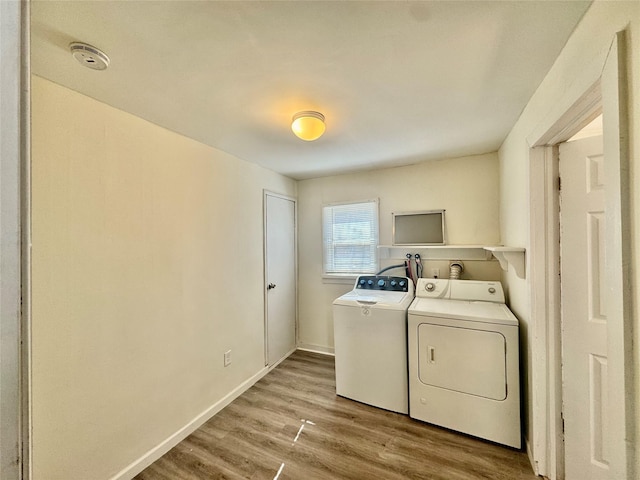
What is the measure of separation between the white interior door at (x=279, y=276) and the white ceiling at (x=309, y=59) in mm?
1281

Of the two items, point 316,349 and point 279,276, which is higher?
point 279,276

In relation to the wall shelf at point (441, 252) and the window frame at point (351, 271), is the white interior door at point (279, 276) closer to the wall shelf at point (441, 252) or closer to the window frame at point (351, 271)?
the window frame at point (351, 271)

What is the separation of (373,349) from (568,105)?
2.03 m

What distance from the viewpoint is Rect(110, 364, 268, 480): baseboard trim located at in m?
1.62

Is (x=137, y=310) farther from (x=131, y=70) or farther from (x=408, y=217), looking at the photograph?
(x=408, y=217)

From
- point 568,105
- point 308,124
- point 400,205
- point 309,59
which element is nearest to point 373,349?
point 400,205

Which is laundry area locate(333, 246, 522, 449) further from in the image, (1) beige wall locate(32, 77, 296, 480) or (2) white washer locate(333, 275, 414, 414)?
(1) beige wall locate(32, 77, 296, 480)

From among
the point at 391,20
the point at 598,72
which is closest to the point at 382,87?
the point at 391,20

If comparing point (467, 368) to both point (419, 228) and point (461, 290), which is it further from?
point (419, 228)

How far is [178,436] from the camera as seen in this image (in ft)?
6.25

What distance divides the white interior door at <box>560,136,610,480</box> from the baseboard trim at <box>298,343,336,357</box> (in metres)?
2.23

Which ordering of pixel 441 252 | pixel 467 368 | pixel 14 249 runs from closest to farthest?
pixel 14 249
pixel 467 368
pixel 441 252

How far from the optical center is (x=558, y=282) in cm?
150

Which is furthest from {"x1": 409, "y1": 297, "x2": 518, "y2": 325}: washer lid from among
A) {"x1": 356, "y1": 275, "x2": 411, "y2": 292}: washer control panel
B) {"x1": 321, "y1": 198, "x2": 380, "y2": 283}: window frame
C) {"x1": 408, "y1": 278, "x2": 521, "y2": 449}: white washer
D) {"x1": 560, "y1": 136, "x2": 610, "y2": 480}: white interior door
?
{"x1": 321, "y1": 198, "x2": 380, "y2": 283}: window frame
